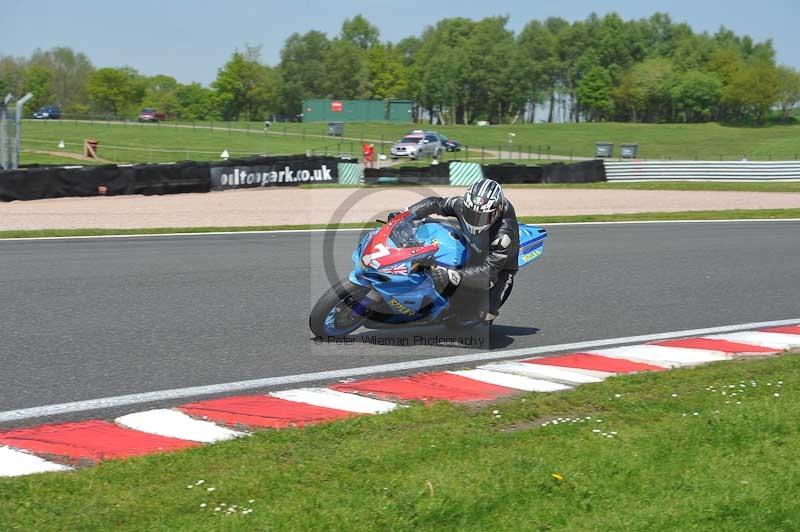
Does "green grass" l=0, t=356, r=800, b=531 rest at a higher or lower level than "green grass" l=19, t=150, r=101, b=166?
lower

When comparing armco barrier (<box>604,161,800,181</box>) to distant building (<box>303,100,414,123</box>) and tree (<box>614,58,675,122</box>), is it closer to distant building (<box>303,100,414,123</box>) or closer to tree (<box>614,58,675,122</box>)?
distant building (<box>303,100,414,123</box>)

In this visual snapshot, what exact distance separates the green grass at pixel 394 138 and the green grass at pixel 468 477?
149ft

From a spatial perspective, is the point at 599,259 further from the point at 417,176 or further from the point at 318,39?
the point at 318,39

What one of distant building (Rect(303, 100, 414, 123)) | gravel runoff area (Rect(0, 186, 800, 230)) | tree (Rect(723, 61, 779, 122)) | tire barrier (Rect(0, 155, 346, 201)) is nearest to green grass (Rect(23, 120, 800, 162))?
distant building (Rect(303, 100, 414, 123))

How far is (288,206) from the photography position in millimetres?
25062

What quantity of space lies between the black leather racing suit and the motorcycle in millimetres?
82

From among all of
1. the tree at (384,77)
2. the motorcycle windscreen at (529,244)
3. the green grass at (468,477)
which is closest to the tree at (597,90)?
the tree at (384,77)

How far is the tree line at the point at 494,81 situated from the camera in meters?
125

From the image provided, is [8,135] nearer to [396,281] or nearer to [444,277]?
[396,281]

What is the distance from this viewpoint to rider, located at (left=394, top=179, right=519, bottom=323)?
25.1ft

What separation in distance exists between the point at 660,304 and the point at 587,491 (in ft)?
21.7

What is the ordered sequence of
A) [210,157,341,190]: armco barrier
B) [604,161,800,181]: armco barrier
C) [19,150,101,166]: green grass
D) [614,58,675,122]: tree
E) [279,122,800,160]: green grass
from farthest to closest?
[614,58,675,122]: tree → [279,122,800,160]: green grass → [19,150,101,166]: green grass → [604,161,800,181]: armco barrier → [210,157,341,190]: armco barrier

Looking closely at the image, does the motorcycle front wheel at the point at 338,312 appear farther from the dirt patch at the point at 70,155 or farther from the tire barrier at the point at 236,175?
the dirt patch at the point at 70,155

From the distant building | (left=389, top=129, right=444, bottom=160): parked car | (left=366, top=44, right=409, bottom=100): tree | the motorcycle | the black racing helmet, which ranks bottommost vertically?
the motorcycle
